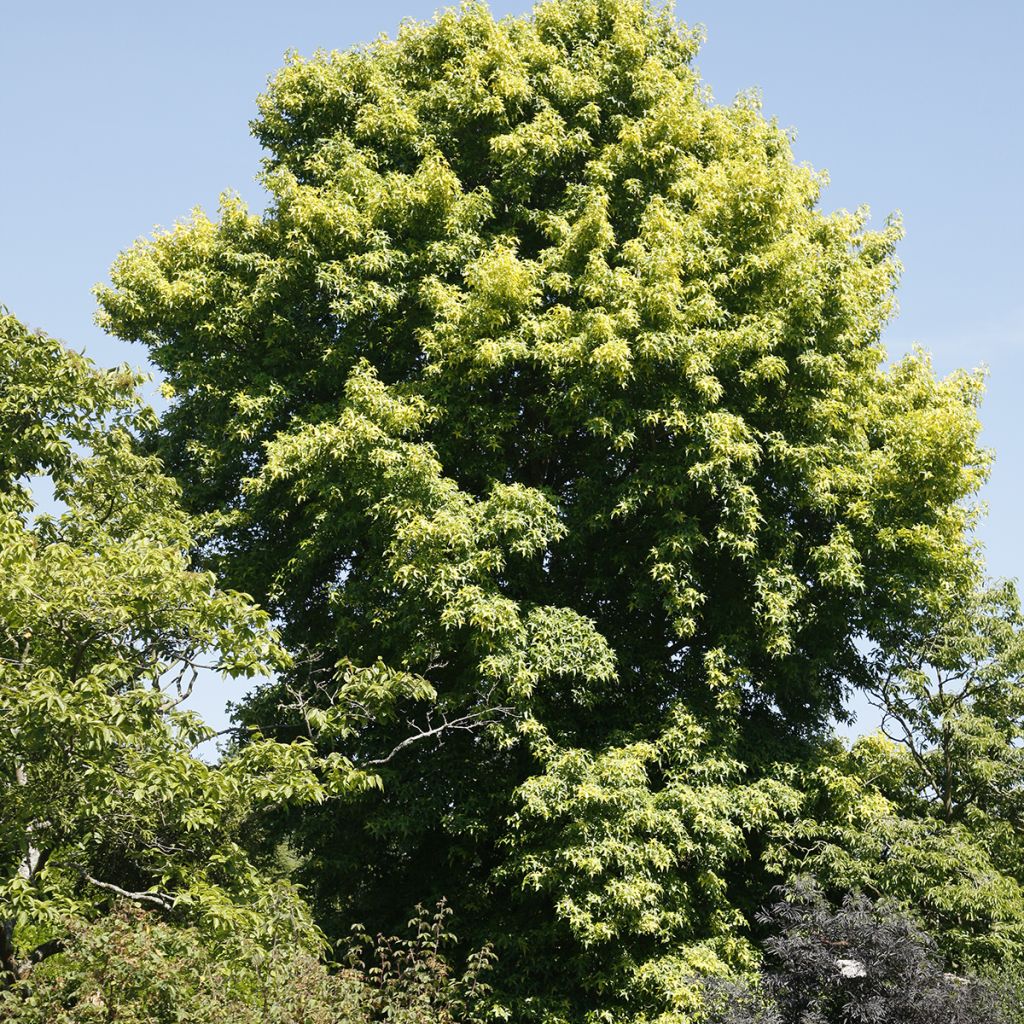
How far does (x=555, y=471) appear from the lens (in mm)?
18375

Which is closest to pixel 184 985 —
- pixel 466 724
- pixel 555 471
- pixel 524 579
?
pixel 466 724

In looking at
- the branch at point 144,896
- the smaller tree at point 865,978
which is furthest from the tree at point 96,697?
the smaller tree at point 865,978

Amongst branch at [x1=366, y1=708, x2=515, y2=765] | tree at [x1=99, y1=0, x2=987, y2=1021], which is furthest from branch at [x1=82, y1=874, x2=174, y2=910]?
branch at [x1=366, y1=708, x2=515, y2=765]

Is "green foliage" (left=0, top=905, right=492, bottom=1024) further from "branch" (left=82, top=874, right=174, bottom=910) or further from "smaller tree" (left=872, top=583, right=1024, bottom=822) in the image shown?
"smaller tree" (left=872, top=583, right=1024, bottom=822)

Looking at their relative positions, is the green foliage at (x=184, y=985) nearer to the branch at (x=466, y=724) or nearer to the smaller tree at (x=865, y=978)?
the branch at (x=466, y=724)

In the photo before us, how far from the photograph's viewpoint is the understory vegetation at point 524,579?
1259 cm

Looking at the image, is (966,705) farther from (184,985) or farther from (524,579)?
(184,985)

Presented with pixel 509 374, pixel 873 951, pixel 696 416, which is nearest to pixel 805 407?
pixel 696 416

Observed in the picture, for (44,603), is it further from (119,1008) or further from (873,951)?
(873,951)

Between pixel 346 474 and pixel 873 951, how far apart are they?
9.30 meters

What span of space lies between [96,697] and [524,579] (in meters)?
6.86

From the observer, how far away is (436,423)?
16734 mm

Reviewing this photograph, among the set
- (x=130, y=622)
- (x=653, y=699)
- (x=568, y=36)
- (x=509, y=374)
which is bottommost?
(x=130, y=622)

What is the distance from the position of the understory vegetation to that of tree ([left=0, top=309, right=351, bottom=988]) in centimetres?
7
